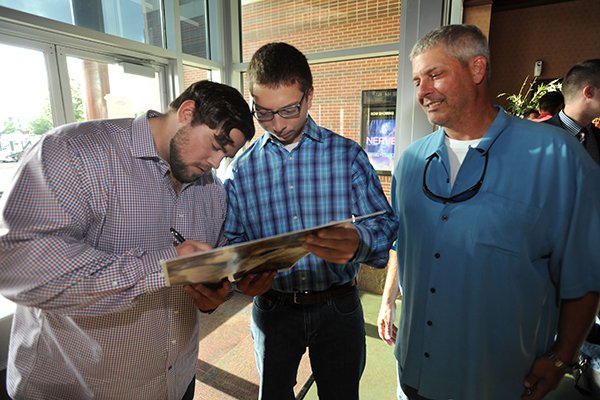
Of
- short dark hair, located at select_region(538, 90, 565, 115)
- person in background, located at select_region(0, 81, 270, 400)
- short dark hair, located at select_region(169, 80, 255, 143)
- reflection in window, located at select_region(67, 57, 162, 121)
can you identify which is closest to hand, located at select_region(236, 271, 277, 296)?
person in background, located at select_region(0, 81, 270, 400)

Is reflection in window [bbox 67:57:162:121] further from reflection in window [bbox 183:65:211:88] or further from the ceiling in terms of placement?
the ceiling

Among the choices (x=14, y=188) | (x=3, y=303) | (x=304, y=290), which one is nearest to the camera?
(x=14, y=188)

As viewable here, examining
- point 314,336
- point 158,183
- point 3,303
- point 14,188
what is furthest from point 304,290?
point 3,303

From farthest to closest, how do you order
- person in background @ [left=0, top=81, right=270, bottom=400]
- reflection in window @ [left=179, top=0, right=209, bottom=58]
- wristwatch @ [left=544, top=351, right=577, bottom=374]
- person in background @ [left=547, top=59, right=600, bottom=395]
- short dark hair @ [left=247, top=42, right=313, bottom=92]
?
reflection in window @ [left=179, top=0, right=209, bottom=58] → person in background @ [left=547, top=59, right=600, bottom=395] → short dark hair @ [left=247, top=42, right=313, bottom=92] → wristwatch @ [left=544, top=351, right=577, bottom=374] → person in background @ [left=0, top=81, right=270, bottom=400]

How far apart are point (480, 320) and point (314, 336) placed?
670 millimetres

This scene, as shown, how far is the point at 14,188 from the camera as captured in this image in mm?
882

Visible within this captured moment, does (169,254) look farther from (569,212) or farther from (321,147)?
(569,212)

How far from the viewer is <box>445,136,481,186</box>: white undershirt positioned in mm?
1232

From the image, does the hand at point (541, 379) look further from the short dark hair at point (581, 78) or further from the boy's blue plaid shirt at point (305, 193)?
the short dark hair at point (581, 78)

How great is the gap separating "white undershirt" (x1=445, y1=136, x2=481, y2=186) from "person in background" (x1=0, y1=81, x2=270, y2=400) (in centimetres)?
78

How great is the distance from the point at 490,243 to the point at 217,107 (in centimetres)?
102

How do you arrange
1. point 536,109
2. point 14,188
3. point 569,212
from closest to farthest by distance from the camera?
point 14,188 → point 569,212 → point 536,109

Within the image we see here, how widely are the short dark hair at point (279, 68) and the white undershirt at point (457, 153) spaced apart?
2.03 ft

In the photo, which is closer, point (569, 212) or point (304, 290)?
point (569, 212)
